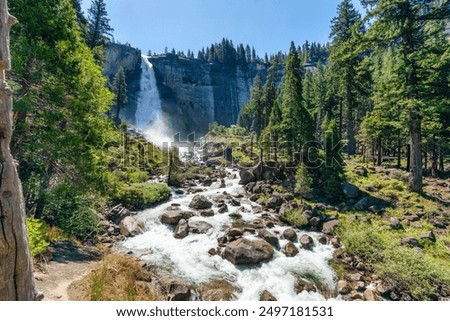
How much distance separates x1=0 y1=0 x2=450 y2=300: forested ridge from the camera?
10766mm

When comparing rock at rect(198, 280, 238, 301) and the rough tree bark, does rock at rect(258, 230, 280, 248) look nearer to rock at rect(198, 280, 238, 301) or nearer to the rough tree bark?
rock at rect(198, 280, 238, 301)

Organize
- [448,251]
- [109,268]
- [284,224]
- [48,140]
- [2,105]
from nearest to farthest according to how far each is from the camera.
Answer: [2,105], [109,268], [48,140], [448,251], [284,224]

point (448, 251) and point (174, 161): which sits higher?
point (174, 161)

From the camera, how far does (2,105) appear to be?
3619 millimetres

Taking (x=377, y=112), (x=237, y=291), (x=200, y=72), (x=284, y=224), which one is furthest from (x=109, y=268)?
(x=200, y=72)

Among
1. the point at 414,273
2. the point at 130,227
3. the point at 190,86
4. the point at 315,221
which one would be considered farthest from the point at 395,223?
the point at 190,86

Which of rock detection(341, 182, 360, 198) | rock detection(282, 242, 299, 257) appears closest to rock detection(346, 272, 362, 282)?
rock detection(282, 242, 299, 257)

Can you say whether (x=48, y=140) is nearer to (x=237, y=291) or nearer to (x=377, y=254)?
(x=237, y=291)

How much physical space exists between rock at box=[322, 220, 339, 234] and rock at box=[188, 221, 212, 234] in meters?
7.72

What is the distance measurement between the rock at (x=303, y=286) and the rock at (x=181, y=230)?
7982 mm

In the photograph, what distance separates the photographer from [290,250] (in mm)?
14445

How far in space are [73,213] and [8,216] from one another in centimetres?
1316
